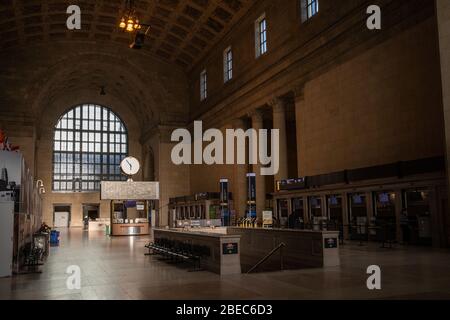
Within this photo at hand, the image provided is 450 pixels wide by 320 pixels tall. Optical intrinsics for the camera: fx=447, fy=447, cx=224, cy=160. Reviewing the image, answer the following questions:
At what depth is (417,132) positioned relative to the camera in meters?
16.5

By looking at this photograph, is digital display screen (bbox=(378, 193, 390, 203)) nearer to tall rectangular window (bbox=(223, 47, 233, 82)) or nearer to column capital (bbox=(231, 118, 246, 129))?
column capital (bbox=(231, 118, 246, 129))

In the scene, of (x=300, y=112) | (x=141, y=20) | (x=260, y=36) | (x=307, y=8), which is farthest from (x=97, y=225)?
(x=307, y=8)

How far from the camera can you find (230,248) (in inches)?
395

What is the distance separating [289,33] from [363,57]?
21.4 ft

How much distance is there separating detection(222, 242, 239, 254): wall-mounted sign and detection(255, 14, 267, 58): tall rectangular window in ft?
66.7

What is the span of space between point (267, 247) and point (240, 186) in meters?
17.1

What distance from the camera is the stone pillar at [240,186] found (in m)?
31.3

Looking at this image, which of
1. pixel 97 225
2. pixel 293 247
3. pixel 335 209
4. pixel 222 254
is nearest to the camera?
pixel 222 254

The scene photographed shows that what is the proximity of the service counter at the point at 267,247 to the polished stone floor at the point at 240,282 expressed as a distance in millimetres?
420

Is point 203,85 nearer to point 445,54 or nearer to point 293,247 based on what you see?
point 293,247

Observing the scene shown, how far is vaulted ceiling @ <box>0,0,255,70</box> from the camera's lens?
3123 centimetres
